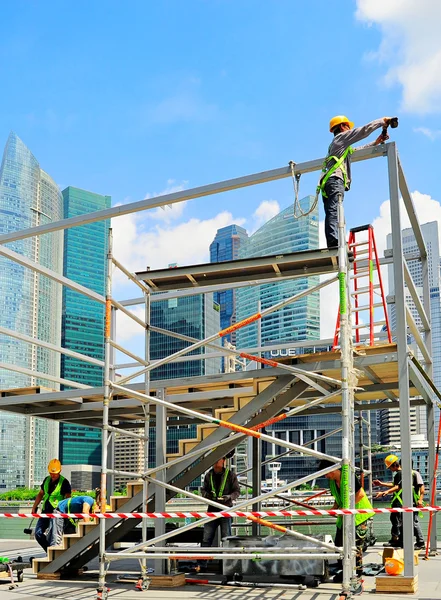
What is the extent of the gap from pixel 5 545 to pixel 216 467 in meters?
9.00

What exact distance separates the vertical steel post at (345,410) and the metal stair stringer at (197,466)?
4.04 ft

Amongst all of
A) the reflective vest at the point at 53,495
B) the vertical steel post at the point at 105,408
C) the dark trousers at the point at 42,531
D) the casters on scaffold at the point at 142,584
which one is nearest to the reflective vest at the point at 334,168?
the vertical steel post at the point at 105,408

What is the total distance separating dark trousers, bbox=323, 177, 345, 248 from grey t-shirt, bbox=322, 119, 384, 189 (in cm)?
11

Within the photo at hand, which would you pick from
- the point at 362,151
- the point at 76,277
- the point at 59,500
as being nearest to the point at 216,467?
the point at 59,500

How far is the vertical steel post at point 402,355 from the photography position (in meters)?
8.44

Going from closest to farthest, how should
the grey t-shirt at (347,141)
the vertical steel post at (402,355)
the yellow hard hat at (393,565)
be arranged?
the vertical steel post at (402,355) → the yellow hard hat at (393,565) → the grey t-shirt at (347,141)

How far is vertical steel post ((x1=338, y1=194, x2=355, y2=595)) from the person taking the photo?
7906 mm

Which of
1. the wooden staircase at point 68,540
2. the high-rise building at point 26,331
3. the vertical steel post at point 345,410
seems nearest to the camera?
the vertical steel post at point 345,410

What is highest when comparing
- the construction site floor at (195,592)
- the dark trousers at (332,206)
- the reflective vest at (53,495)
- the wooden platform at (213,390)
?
the dark trousers at (332,206)

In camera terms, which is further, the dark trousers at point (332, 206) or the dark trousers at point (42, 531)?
the dark trousers at point (42, 531)

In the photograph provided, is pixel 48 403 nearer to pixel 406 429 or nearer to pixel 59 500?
pixel 59 500

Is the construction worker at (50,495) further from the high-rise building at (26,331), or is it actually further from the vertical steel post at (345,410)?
the high-rise building at (26,331)

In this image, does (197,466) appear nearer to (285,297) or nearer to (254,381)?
(254,381)

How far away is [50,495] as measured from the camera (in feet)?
39.0
